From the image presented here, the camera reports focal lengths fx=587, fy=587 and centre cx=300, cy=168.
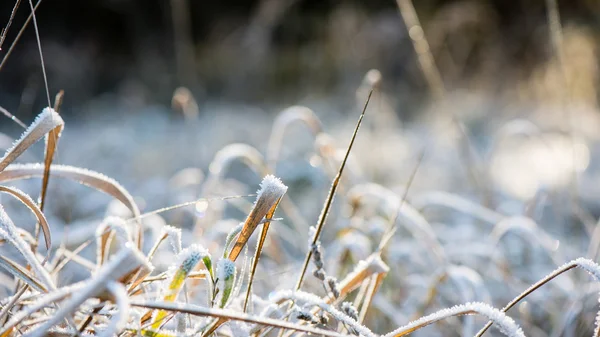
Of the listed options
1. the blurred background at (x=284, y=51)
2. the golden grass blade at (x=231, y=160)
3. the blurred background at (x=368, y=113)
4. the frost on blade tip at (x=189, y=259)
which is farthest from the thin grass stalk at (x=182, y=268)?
the blurred background at (x=284, y=51)

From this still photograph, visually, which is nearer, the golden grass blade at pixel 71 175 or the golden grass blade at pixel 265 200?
the golden grass blade at pixel 265 200

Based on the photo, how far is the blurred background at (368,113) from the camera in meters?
1.36

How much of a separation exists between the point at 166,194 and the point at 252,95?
299 centimetres

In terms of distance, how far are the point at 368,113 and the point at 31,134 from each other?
235 cm

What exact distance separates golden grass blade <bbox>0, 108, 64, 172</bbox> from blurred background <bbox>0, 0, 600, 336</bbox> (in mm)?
474

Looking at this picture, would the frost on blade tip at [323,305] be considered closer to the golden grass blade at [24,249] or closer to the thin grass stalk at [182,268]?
the thin grass stalk at [182,268]

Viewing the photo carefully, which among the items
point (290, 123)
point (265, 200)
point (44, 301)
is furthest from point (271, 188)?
point (290, 123)

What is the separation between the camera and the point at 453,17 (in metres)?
3.63

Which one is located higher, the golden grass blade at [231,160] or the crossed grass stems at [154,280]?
the golden grass blade at [231,160]

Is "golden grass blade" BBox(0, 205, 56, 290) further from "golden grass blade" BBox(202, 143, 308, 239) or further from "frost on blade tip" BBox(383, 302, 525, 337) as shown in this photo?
"golden grass blade" BBox(202, 143, 308, 239)

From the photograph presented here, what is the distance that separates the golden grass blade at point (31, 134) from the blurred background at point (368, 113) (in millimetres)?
Result: 474

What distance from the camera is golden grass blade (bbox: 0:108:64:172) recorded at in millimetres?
682

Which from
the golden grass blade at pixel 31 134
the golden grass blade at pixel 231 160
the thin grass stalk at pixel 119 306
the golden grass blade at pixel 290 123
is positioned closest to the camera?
the thin grass stalk at pixel 119 306

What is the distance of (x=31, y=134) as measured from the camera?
2.25 ft
